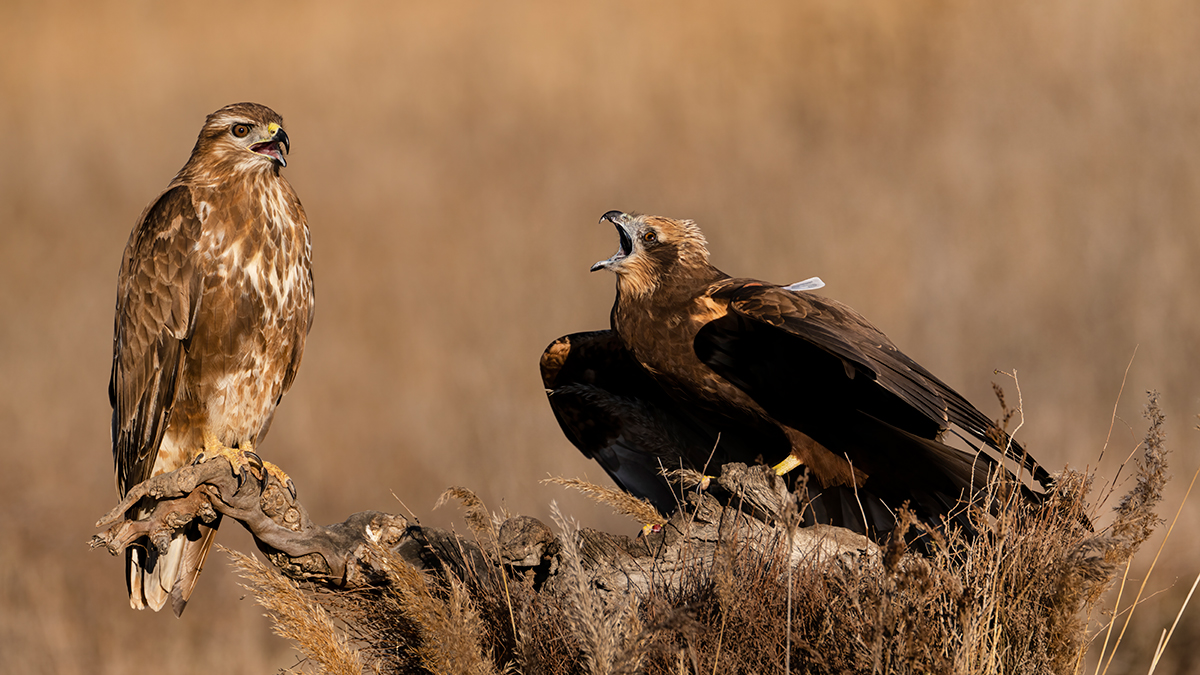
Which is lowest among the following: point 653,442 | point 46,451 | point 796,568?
point 796,568

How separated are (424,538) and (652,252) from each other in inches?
50.4

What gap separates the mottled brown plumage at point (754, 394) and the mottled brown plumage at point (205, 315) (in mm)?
1037

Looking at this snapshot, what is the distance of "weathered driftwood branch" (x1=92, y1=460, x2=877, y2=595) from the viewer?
2.43 m

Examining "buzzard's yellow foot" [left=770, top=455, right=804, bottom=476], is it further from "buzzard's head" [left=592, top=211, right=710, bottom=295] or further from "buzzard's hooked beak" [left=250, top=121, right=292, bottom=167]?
"buzzard's hooked beak" [left=250, top=121, right=292, bottom=167]

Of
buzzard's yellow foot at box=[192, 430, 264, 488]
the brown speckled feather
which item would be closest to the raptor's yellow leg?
buzzard's yellow foot at box=[192, 430, 264, 488]

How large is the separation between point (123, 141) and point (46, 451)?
3.71 metres

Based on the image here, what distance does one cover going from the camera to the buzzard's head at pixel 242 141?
2.96 meters

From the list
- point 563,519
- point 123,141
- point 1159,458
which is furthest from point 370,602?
point 123,141

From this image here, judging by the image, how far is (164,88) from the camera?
36.6ft

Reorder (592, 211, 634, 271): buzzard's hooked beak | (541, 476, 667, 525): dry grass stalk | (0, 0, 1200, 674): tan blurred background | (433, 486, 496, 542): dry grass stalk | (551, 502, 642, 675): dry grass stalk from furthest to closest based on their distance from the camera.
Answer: (0, 0, 1200, 674): tan blurred background < (592, 211, 634, 271): buzzard's hooked beak < (541, 476, 667, 525): dry grass stalk < (433, 486, 496, 542): dry grass stalk < (551, 502, 642, 675): dry grass stalk

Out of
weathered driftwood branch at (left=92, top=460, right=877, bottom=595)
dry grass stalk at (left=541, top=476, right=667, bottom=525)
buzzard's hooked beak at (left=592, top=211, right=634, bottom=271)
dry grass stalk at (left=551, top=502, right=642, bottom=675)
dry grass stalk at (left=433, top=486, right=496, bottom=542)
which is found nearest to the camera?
dry grass stalk at (left=551, top=502, right=642, bottom=675)

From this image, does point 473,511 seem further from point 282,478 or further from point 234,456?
point 234,456

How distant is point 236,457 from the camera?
283 cm

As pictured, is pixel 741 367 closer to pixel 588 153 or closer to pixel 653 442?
pixel 653 442
